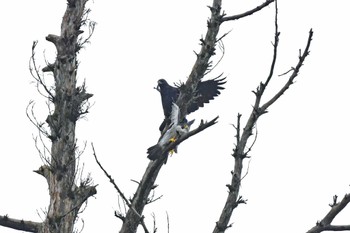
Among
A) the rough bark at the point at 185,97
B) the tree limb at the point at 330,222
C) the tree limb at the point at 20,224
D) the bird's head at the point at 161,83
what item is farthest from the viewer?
the bird's head at the point at 161,83

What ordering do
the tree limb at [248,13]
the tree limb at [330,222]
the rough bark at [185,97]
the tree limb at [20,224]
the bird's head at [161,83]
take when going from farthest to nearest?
the bird's head at [161,83]
the tree limb at [20,224]
the tree limb at [248,13]
the rough bark at [185,97]
the tree limb at [330,222]

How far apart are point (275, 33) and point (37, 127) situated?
6387 millimetres

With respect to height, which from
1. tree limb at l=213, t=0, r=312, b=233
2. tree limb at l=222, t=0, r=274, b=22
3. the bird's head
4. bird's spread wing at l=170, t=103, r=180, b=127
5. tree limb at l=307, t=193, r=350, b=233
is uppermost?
the bird's head

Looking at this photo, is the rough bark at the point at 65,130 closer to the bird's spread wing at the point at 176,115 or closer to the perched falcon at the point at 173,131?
the perched falcon at the point at 173,131

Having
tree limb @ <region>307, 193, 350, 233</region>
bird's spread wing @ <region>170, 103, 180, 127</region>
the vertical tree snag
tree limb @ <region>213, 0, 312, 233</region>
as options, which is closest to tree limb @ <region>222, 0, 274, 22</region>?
the vertical tree snag

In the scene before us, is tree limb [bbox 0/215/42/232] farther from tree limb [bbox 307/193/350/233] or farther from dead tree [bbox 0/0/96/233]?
tree limb [bbox 307/193/350/233]

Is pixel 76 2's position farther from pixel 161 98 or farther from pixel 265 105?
pixel 265 105

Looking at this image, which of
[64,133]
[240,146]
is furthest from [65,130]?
[240,146]

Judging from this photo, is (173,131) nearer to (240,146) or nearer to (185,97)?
(185,97)

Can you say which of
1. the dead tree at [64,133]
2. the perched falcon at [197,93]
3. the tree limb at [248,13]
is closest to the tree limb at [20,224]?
the dead tree at [64,133]

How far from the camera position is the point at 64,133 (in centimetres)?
1144

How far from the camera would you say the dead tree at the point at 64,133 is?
35.1 ft

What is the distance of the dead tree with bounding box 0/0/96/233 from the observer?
1071cm

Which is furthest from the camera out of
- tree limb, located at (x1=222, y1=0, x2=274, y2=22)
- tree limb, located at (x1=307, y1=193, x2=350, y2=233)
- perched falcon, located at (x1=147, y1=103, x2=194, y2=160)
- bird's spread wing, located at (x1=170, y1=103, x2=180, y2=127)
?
tree limb, located at (x1=222, y1=0, x2=274, y2=22)
